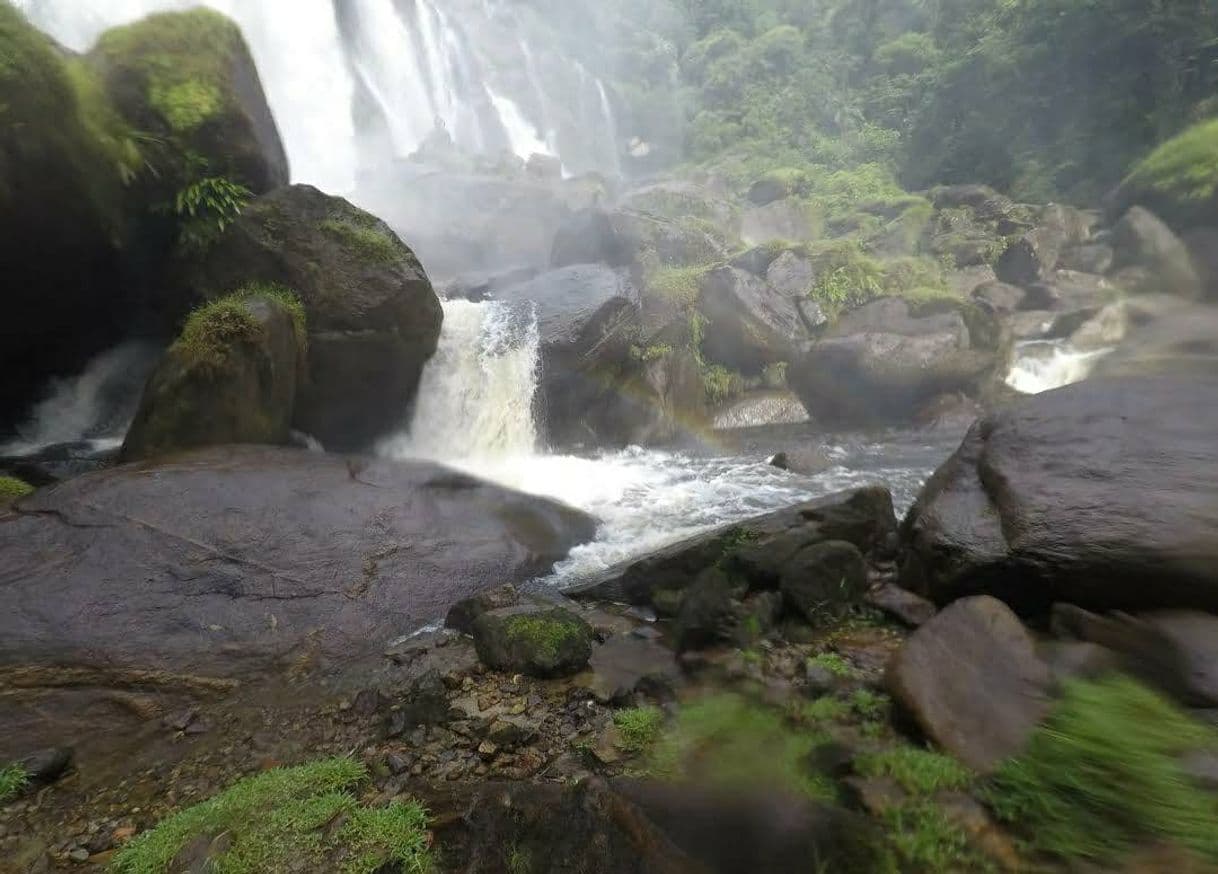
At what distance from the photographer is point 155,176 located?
30.0ft

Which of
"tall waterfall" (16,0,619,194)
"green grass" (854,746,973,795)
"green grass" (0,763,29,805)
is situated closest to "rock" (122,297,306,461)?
"green grass" (0,763,29,805)

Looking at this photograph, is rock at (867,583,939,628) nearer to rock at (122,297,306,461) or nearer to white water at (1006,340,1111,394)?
rock at (122,297,306,461)

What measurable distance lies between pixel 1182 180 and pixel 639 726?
25.1 meters

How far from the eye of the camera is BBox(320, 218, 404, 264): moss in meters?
10.2

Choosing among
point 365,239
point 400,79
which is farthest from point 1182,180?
point 400,79

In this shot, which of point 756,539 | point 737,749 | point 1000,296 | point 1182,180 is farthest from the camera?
point 1182,180

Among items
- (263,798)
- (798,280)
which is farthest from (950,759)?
(798,280)

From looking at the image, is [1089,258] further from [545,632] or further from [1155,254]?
[545,632]

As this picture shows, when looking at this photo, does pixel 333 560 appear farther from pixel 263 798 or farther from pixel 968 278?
pixel 968 278

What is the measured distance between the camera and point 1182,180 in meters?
19.0

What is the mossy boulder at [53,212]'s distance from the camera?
737cm

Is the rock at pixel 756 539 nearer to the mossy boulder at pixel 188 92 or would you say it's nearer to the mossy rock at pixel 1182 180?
the mossy boulder at pixel 188 92

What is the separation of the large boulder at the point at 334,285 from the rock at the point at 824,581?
26.7 feet

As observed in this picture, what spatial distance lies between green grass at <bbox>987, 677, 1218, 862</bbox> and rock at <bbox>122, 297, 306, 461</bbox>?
8934 millimetres
